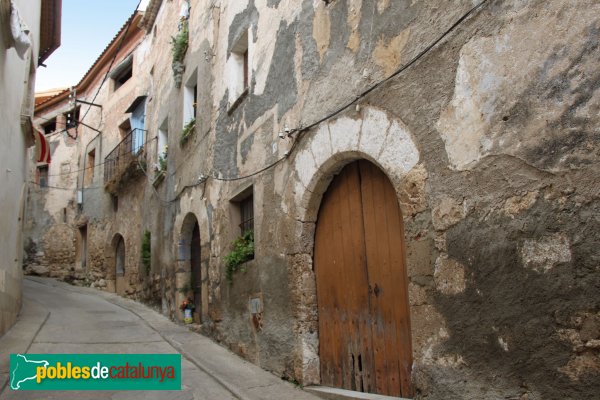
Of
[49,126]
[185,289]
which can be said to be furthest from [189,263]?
[49,126]

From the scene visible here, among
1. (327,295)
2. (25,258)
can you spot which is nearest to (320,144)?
(327,295)

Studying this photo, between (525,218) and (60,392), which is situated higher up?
(525,218)

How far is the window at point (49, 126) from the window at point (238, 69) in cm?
1663

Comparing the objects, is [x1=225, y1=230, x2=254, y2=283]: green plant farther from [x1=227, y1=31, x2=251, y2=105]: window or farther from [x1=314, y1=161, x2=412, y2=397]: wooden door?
[x1=227, y1=31, x2=251, y2=105]: window

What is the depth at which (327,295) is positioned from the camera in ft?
14.9

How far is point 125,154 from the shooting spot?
45.3 feet

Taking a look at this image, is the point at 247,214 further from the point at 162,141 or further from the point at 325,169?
the point at 162,141

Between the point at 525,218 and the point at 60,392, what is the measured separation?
4115mm

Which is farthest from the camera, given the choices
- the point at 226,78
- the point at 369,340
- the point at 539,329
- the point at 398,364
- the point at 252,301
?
the point at 226,78

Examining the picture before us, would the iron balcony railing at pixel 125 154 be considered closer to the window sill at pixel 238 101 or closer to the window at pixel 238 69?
the window at pixel 238 69

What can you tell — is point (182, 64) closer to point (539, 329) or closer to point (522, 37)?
point (522, 37)

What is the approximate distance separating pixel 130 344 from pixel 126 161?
317 inches

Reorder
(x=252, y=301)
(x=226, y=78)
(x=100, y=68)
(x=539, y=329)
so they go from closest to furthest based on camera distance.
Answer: (x=539, y=329) < (x=252, y=301) < (x=226, y=78) < (x=100, y=68)

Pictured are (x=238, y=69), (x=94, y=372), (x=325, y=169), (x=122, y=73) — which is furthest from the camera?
(x=122, y=73)
